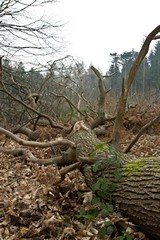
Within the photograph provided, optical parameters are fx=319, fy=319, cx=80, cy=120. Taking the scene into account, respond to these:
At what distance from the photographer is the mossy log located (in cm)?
256

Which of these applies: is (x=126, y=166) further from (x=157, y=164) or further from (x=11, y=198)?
(x=11, y=198)

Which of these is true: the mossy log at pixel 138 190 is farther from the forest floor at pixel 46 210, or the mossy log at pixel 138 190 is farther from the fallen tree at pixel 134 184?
the forest floor at pixel 46 210

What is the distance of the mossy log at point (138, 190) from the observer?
8.40ft

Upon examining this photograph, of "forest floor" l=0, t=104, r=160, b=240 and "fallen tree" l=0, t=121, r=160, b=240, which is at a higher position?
"fallen tree" l=0, t=121, r=160, b=240

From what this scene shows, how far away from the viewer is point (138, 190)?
2721 millimetres

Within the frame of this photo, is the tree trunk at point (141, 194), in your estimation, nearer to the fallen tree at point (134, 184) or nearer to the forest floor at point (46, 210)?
the fallen tree at point (134, 184)

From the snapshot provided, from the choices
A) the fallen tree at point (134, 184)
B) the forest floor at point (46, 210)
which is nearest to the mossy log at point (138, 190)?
→ the fallen tree at point (134, 184)

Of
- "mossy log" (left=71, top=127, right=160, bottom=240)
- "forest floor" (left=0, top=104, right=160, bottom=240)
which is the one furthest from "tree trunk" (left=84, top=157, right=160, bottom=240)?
"forest floor" (left=0, top=104, right=160, bottom=240)

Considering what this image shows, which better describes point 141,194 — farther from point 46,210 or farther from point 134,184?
point 46,210

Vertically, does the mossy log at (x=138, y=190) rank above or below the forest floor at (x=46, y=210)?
above

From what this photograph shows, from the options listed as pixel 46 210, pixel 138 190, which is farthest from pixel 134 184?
pixel 46 210

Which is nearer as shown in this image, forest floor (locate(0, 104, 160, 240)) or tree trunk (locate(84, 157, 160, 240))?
tree trunk (locate(84, 157, 160, 240))

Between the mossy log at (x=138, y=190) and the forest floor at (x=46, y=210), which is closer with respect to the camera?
the mossy log at (x=138, y=190)

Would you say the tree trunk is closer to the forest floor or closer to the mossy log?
the mossy log
